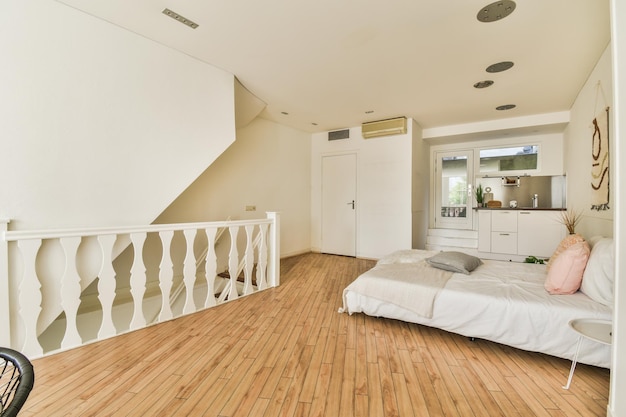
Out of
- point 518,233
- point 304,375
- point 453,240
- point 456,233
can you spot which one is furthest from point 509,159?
point 304,375

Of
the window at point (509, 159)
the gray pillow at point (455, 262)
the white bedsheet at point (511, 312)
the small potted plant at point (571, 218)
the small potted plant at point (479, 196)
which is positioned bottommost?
the white bedsheet at point (511, 312)

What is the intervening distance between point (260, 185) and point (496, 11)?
368cm

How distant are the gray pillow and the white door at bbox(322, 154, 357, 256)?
8.74 feet

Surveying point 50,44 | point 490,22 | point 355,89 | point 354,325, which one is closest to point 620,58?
point 490,22

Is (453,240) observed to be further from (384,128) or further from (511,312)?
(511,312)

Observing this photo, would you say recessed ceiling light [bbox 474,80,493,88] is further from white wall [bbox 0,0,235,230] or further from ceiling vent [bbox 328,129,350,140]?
white wall [bbox 0,0,235,230]

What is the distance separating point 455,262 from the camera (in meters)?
2.64

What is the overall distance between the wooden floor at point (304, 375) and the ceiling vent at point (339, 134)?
380cm

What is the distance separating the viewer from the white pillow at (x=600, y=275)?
1.77 metres

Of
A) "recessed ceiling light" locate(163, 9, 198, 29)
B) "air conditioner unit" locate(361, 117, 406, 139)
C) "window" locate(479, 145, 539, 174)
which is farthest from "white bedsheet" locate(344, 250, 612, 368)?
"window" locate(479, 145, 539, 174)

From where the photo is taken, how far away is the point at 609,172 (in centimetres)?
236

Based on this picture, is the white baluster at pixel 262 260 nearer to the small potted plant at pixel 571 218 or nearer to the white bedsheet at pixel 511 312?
the white bedsheet at pixel 511 312

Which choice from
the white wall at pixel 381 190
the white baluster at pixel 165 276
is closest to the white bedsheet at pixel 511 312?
the white baluster at pixel 165 276

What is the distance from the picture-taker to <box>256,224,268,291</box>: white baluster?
332 cm
